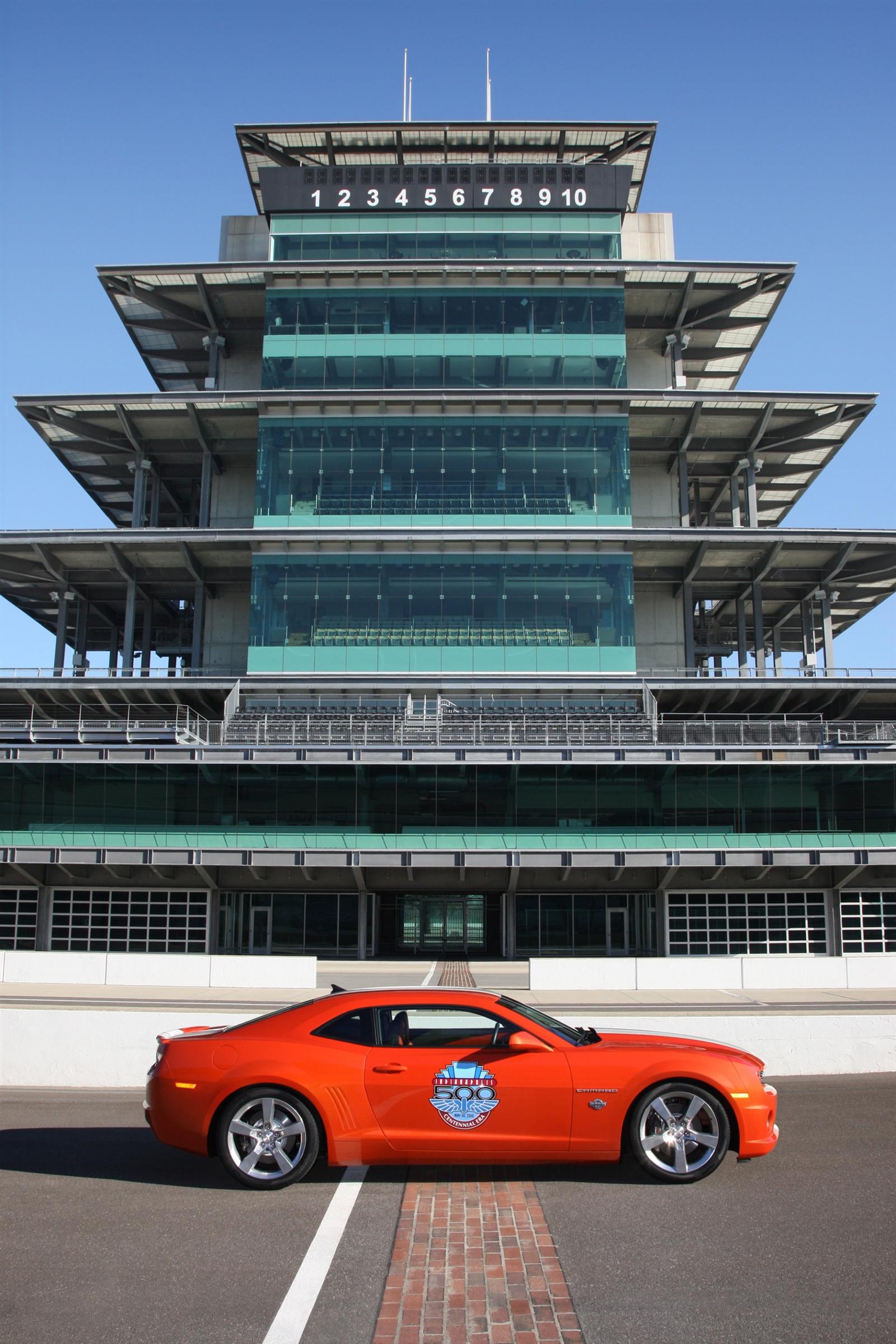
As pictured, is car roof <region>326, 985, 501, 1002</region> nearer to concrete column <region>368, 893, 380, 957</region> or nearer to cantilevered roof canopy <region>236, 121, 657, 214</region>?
concrete column <region>368, 893, 380, 957</region>

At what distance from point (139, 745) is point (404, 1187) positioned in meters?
33.3

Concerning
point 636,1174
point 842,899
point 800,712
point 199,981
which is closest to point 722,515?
point 800,712

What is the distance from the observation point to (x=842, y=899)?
40.5 meters

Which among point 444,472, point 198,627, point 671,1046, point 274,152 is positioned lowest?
point 671,1046

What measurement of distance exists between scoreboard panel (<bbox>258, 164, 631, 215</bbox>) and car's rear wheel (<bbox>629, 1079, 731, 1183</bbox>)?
48.3 m

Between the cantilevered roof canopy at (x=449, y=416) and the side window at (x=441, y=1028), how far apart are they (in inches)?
1632

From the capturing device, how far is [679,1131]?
789cm

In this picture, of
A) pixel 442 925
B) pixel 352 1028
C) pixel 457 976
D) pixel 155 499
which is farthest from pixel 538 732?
pixel 352 1028

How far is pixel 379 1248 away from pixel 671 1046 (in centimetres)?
283

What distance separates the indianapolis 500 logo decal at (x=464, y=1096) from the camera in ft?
25.3

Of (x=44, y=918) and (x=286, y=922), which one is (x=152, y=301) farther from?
(x=286, y=922)

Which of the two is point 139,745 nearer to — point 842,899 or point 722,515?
point 842,899

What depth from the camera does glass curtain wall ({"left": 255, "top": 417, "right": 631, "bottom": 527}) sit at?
151ft

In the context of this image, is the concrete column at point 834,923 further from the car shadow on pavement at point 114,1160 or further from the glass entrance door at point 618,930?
the car shadow on pavement at point 114,1160
